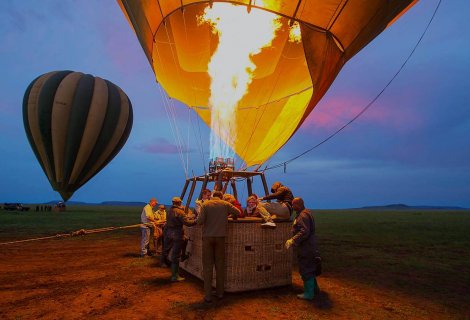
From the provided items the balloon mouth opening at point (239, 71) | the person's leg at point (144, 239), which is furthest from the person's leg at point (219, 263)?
the person's leg at point (144, 239)

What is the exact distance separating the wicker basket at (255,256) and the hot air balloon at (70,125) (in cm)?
1475

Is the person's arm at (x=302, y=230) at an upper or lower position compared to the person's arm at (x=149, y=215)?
lower

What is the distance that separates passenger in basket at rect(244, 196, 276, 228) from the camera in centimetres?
566

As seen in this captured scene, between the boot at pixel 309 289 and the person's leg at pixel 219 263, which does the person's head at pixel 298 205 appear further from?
the person's leg at pixel 219 263

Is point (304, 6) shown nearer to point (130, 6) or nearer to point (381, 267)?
point (130, 6)

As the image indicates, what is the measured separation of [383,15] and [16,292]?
9.16m

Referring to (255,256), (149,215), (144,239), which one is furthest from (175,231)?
(144,239)

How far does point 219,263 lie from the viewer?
5.28 metres

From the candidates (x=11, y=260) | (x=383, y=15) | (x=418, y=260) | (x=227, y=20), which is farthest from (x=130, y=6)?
(x=418, y=260)

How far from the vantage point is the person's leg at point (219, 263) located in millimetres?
5258

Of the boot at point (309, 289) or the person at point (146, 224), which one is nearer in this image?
the boot at point (309, 289)

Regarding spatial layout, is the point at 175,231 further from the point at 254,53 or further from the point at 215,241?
the point at 254,53

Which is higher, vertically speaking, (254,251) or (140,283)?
(254,251)

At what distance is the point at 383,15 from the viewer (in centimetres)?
686
